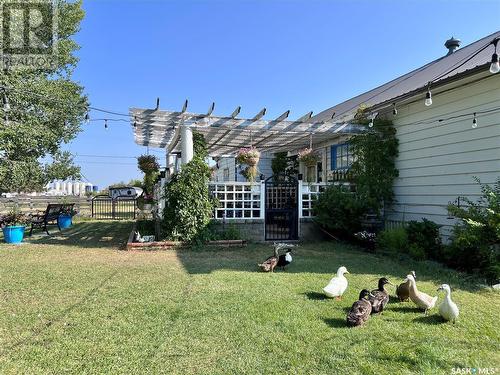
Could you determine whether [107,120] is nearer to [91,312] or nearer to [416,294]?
[91,312]

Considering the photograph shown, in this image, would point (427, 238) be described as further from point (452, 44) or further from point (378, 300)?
point (452, 44)

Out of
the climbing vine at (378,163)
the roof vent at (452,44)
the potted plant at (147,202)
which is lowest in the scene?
the potted plant at (147,202)

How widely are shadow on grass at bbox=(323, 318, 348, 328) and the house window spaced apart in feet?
24.2

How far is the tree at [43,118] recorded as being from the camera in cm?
1305

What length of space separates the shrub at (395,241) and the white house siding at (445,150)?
103 centimetres

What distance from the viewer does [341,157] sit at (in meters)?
11.2

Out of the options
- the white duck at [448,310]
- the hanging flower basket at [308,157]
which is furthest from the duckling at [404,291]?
the hanging flower basket at [308,157]

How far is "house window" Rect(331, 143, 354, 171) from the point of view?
34.8ft

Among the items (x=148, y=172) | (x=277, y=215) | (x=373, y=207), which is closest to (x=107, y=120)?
(x=148, y=172)

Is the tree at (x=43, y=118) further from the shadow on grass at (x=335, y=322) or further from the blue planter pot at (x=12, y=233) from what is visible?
the shadow on grass at (x=335, y=322)

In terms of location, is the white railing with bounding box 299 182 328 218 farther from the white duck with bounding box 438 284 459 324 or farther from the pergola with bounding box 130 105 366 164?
the white duck with bounding box 438 284 459 324

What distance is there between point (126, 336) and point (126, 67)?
12119 millimetres

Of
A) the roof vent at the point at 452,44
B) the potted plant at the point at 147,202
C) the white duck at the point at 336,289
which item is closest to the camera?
the white duck at the point at 336,289
